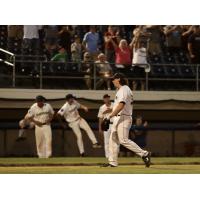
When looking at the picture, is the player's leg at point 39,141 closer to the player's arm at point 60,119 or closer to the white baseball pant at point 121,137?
the player's arm at point 60,119

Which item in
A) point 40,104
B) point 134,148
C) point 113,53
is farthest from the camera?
point 113,53

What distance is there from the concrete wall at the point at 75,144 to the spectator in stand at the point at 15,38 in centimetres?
268

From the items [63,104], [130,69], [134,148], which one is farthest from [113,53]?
[134,148]

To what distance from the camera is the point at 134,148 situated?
16.1 metres

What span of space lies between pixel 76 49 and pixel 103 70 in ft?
3.55

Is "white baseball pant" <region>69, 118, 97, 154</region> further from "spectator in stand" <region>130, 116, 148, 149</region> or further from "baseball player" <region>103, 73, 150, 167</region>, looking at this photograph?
"baseball player" <region>103, 73, 150, 167</region>

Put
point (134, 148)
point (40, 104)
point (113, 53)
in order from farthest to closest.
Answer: point (113, 53) → point (40, 104) → point (134, 148)

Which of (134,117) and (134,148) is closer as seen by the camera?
(134,148)

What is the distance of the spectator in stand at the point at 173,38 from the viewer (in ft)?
83.4

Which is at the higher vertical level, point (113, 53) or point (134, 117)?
point (113, 53)

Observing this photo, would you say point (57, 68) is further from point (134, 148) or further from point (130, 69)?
point (134, 148)

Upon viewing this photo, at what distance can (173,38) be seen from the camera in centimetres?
2567

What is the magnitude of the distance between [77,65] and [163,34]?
3.07 meters

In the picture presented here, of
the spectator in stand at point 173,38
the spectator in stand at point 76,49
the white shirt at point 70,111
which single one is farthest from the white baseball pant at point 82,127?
the spectator in stand at point 173,38
